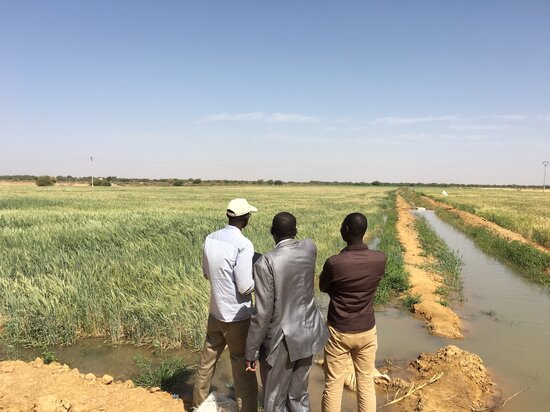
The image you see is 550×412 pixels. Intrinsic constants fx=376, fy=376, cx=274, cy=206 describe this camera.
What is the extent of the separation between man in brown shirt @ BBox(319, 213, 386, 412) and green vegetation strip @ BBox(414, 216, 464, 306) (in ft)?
16.9

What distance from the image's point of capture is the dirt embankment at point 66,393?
316 centimetres

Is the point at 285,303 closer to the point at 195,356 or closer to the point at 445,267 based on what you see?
the point at 195,356

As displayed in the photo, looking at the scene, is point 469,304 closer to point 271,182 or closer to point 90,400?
point 90,400

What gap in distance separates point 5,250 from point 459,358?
9320mm

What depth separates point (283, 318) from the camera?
8.87 feet

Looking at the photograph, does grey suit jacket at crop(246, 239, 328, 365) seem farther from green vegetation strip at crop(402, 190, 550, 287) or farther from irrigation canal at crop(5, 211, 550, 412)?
green vegetation strip at crop(402, 190, 550, 287)

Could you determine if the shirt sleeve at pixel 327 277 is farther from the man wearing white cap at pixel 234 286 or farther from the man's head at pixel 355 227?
the man wearing white cap at pixel 234 286

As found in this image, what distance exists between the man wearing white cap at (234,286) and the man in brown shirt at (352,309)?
623 mm

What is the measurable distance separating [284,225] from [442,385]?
9.92 ft

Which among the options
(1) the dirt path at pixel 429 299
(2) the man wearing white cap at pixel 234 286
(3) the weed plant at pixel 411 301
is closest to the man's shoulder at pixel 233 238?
(2) the man wearing white cap at pixel 234 286

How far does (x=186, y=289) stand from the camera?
6.09m

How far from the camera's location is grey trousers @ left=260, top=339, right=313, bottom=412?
108 inches

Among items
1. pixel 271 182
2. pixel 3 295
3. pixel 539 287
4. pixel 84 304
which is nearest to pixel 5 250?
pixel 3 295

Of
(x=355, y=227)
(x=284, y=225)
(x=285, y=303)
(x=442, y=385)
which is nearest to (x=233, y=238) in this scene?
(x=284, y=225)
